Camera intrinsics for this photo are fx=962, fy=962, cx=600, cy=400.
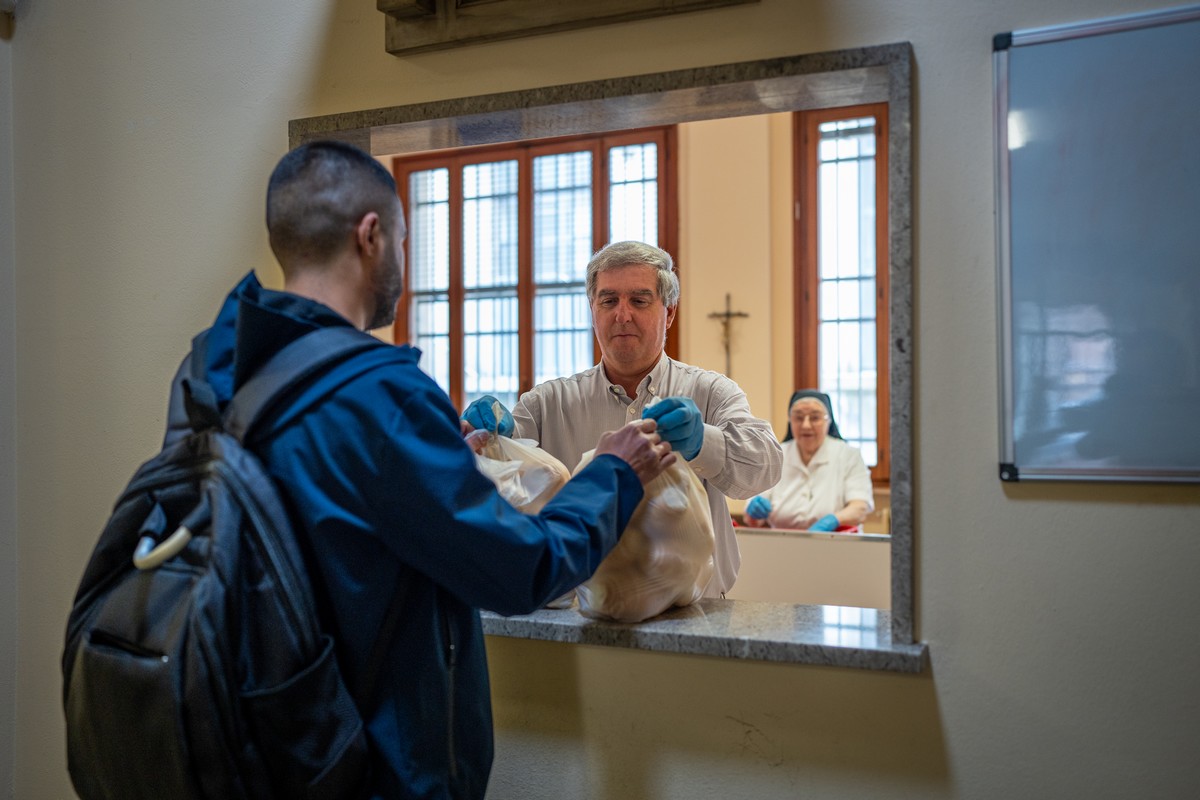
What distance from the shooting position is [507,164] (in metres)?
7.16

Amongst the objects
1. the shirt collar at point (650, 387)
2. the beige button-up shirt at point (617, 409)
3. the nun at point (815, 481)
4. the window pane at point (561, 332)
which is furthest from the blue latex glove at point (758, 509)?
the shirt collar at point (650, 387)

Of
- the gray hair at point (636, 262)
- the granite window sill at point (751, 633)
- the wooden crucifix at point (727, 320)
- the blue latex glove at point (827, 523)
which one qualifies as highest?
the wooden crucifix at point (727, 320)

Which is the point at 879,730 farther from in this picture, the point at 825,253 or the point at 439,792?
the point at 825,253

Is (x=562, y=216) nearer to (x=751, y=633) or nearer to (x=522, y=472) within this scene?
(x=522, y=472)

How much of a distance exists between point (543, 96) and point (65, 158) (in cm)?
129

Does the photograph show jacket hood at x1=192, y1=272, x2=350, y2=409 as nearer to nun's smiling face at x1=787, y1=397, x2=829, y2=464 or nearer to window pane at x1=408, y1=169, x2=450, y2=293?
nun's smiling face at x1=787, y1=397, x2=829, y2=464

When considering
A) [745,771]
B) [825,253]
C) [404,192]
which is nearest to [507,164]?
[404,192]

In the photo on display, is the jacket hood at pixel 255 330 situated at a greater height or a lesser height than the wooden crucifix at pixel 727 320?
lesser

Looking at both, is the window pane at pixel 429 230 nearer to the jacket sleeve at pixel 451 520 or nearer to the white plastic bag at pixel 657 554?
the white plastic bag at pixel 657 554

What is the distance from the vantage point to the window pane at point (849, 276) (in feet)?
20.7

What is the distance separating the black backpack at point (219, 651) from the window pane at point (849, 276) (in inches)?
215

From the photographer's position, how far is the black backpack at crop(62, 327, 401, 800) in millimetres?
1192

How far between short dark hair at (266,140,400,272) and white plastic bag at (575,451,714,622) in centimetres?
61

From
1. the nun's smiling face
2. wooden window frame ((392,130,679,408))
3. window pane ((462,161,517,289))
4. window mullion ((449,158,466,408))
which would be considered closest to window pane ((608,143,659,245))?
wooden window frame ((392,130,679,408))
